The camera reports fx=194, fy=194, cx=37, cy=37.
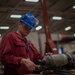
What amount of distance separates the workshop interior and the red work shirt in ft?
0.63

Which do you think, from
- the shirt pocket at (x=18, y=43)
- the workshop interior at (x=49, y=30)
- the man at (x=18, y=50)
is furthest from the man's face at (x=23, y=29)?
the workshop interior at (x=49, y=30)

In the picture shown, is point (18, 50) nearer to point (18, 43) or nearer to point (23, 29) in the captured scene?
point (18, 43)

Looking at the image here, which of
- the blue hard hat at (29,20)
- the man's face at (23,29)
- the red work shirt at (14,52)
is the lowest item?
the red work shirt at (14,52)

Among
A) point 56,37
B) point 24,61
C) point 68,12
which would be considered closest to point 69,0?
point 68,12

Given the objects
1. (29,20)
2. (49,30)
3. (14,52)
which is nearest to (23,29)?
(29,20)

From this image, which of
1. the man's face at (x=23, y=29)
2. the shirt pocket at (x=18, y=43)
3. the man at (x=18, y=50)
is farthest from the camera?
the man's face at (x=23, y=29)

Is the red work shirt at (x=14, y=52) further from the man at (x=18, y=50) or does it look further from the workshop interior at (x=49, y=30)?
the workshop interior at (x=49, y=30)

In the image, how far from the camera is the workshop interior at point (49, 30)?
1597 millimetres

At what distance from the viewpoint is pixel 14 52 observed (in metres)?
1.93

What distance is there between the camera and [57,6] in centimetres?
845

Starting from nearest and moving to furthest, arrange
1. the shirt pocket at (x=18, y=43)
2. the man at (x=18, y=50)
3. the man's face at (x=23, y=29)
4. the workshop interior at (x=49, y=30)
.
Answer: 1. the workshop interior at (x=49, y=30)
2. the man at (x=18, y=50)
3. the shirt pocket at (x=18, y=43)
4. the man's face at (x=23, y=29)

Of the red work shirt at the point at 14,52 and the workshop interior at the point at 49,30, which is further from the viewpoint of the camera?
the red work shirt at the point at 14,52

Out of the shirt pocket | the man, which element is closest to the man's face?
the man

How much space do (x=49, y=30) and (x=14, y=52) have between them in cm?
253
